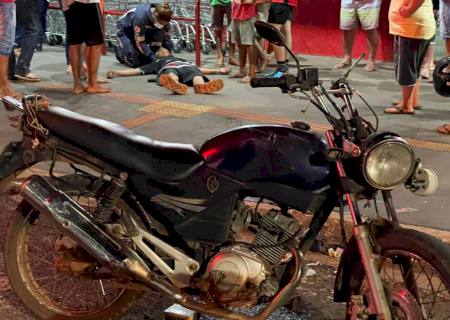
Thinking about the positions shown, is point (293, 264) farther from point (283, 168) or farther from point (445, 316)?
point (445, 316)

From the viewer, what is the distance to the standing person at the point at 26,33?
9.52 m

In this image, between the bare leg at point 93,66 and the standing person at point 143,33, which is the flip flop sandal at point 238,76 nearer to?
the standing person at point 143,33

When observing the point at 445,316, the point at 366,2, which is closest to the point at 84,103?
the point at 366,2

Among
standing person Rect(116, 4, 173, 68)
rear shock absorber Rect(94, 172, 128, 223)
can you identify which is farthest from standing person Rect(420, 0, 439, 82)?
rear shock absorber Rect(94, 172, 128, 223)

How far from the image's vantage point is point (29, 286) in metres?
3.76

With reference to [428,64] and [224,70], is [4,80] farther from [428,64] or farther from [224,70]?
[428,64]

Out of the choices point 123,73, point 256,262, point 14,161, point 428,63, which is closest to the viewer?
point 256,262

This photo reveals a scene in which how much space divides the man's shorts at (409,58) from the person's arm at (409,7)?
0.24m

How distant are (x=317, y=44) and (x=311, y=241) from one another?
948 cm

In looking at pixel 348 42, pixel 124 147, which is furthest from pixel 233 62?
pixel 124 147

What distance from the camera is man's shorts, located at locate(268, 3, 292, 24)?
9914 millimetres

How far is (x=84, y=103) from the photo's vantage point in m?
8.24

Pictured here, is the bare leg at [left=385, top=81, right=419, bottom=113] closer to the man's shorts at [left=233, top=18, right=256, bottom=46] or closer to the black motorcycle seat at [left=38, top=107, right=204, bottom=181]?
the man's shorts at [left=233, top=18, right=256, bottom=46]

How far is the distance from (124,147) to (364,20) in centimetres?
770
